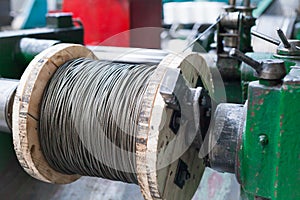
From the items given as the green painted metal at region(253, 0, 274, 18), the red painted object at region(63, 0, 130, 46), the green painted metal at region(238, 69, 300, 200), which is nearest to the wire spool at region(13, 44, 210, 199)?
the green painted metal at region(238, 69, 300, 200)

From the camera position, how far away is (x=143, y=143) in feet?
2.79

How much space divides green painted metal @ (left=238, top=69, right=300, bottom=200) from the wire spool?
18 centimetres

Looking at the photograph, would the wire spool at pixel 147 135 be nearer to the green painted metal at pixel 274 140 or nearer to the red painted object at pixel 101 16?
the green painted metal at pixel 274 140

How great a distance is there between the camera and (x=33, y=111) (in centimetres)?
102

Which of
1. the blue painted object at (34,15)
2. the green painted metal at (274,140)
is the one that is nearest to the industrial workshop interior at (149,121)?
the green painted metal at (274,140)

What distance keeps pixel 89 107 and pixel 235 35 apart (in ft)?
3.01

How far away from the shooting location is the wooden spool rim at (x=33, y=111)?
100 cm

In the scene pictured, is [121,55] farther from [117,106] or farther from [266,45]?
[266,45]

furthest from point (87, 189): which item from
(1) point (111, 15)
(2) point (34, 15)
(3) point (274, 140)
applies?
(2) point (34, 15)

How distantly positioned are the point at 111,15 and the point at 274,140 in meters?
2.08

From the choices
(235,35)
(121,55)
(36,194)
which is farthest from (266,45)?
(36,194)

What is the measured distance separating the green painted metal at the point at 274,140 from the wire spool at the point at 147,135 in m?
0.18

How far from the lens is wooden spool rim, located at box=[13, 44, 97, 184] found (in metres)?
1.00

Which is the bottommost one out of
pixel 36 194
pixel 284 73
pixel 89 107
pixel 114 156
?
pixel 36 194
